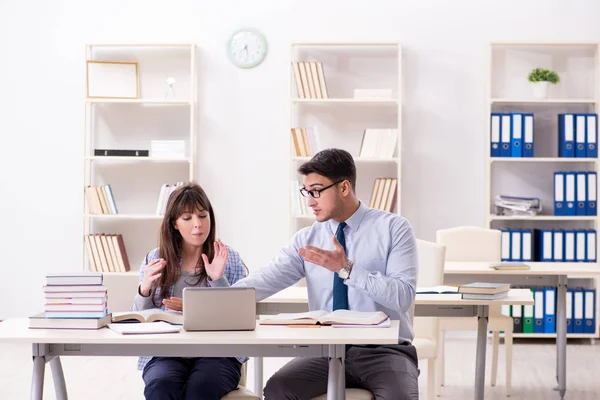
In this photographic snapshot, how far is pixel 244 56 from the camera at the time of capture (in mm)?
6340

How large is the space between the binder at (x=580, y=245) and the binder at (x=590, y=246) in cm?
2

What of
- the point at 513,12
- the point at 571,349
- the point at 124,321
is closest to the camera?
the point at 124,321

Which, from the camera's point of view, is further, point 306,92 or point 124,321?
point 306,92

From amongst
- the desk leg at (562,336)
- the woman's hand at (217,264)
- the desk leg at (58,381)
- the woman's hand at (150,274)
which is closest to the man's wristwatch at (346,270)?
the woman's hand at (217,264)

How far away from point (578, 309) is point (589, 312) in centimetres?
8

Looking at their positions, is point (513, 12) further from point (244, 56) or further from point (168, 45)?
point (168, 45)

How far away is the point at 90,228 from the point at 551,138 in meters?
3.36

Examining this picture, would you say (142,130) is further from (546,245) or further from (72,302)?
(72,302)

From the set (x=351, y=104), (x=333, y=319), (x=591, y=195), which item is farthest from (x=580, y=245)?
(x=333, y=319)

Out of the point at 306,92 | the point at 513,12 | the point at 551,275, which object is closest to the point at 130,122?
the point at 306,92

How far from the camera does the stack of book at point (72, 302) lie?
8.37ft

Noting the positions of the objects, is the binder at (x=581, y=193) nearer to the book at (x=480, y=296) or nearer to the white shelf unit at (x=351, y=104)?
the white shelf unit at (x=351, y=104)

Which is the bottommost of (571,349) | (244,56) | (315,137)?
(571,349)

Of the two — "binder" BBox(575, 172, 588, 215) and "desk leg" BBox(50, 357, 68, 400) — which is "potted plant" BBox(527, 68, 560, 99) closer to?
"binder" BBox(575, 172, 588, 215)
